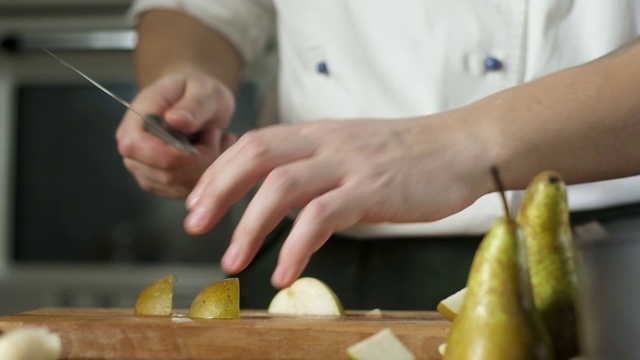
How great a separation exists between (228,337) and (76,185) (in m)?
1.21

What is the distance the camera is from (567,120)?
67cm

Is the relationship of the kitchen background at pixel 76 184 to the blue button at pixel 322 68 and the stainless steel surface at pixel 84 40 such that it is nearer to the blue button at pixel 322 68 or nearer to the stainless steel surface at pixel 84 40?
the stainless steel surface at pixel 84 40

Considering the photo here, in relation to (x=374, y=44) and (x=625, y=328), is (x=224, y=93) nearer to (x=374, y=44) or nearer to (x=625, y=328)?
(x=374, y=44)

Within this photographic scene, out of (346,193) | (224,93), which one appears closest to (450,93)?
(224,93)

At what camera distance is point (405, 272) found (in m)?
0.97

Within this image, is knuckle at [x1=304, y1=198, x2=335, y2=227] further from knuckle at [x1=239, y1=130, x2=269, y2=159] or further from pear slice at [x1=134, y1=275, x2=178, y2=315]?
pear slice at [x1=134, y1=275, x2=178, y2=315]

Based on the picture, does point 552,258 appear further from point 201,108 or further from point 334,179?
point 201,108

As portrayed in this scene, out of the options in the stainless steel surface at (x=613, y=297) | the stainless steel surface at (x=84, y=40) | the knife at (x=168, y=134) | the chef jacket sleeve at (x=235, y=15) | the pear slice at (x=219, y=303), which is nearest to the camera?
the stainless steel surface at (x=613, y=297)

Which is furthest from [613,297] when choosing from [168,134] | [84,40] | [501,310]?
[84,40]

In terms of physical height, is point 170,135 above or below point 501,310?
above

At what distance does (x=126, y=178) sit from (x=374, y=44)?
0.84m

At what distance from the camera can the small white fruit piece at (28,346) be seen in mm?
505

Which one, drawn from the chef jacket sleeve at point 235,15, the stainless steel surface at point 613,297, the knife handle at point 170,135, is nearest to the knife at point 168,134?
the knife handle at point 170,135

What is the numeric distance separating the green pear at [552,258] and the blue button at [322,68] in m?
0.57
